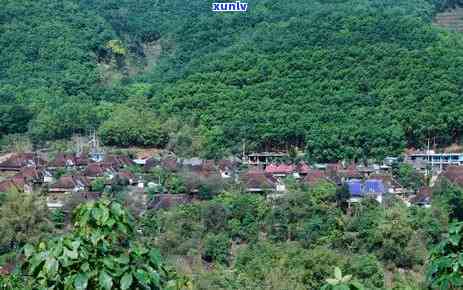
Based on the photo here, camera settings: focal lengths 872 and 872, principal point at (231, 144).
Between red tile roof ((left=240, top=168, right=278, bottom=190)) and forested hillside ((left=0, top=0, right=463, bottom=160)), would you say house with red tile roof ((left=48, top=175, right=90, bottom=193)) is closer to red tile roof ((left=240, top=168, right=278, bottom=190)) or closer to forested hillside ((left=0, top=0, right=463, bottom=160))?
red tile roof ((left=240, top=168, right=278, bottom=190))

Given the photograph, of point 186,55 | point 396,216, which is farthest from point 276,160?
point 186,55

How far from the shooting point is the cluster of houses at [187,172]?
1641 cm

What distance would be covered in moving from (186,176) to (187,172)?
0.52 meters

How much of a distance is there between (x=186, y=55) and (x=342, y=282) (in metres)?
25.4

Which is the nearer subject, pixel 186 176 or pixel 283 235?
pixel 283 235

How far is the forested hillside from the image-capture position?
2080 cm

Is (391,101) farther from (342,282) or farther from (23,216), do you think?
(342,282)

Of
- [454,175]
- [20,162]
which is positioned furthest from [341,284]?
[20,162]

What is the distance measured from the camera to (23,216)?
1346 centimetres

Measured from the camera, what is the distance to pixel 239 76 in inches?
955

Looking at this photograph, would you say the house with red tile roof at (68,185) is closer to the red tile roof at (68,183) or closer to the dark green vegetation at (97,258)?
the red tile roof at (68,183)

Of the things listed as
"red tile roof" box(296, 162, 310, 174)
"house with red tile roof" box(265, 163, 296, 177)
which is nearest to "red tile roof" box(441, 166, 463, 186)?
"red tile roof" box(296, 162, 310, 174)

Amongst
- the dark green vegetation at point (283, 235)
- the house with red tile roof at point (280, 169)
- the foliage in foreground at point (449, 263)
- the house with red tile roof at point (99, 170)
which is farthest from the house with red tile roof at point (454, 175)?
the foliage in foreground at point (449, 263)

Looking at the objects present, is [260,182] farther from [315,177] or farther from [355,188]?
[355,188]
